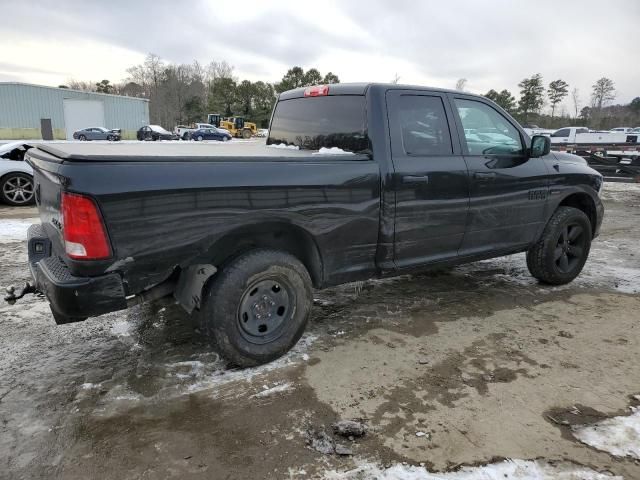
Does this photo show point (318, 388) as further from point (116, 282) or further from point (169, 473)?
point (116, 282)

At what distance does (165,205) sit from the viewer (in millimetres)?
2719

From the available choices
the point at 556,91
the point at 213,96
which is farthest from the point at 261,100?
the point at 556,91

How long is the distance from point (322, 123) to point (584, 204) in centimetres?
323

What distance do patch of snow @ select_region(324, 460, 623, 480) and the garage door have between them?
45739 mm

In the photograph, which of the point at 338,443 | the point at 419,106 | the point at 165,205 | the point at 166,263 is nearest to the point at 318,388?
the point at 338,443

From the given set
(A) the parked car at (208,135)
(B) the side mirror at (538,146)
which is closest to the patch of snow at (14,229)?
(B) the side mirror at (538,146)

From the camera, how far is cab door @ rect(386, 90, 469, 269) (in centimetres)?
370

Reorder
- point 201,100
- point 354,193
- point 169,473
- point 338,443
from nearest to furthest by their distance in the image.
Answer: point 169,473 → point 338,443 → point 354,193 → point 201,100

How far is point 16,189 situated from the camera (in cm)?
908

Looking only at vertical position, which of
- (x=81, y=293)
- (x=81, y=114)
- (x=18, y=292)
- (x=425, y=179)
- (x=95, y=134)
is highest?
(x=81, y=114)

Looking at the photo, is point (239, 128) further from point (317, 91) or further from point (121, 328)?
point (121, 328)

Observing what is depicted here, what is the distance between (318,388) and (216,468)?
895 millimetres

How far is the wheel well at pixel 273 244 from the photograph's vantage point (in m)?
3.08

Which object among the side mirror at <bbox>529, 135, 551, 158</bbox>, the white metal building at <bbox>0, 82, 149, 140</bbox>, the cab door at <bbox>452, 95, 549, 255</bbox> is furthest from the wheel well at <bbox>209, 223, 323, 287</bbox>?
the white metal building at <bbox>0, 82, 149, 140</bbox>
